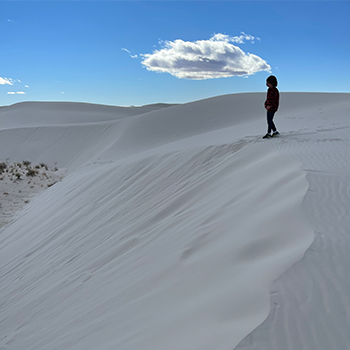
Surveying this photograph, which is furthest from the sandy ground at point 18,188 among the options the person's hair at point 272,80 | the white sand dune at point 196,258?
the person's hair at point 272,80

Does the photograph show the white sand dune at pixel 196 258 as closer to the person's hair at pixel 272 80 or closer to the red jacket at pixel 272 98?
the red jacket at pixel 272 98

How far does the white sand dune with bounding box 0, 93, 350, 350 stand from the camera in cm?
161

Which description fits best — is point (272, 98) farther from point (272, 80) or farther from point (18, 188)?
point (18, 188)

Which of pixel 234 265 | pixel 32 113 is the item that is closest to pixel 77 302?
pixel 234 265

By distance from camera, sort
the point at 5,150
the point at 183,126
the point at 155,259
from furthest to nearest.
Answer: the point at 5,150 < the point at 183,126 < the point at 155,259

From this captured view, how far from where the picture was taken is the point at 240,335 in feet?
4.77

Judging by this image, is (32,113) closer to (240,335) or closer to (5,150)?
(5,150)

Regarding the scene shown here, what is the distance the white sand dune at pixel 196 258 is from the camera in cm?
161

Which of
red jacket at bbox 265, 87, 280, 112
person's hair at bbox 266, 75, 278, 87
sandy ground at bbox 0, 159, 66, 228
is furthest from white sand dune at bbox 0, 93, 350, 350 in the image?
sandy ground at bbox 0, 159, 66, 228

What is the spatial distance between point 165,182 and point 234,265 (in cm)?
381

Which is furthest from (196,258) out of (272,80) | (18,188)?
(18,188)

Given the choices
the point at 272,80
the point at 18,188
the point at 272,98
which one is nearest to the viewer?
the point at 272,80

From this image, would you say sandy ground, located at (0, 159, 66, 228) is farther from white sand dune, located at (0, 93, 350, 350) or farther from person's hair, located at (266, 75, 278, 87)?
person's hair, located at (266, 75, 278, 87)

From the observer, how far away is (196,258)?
8.34 feet
